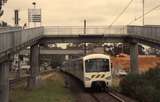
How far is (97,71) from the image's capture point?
44.1 m

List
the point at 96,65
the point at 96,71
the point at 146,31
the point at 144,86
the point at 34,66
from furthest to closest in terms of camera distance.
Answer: the point at 34,66 < the point at 146,31 < the point at 96,65 < the point at 96,71 < the point at 144,86

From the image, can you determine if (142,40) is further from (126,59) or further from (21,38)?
(126,59)

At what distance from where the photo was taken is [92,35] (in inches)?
2467

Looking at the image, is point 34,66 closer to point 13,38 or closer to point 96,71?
point 96,71

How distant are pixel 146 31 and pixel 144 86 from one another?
54.4ft

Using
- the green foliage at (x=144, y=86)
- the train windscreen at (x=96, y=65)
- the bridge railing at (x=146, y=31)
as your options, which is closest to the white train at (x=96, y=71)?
the train windscreen at (x=96, y=65)

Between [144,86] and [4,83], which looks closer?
[4,83]

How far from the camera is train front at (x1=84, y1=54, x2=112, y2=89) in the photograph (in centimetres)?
4369

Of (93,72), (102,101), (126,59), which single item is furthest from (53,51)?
(102,101)

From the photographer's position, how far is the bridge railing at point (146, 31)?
150 feet

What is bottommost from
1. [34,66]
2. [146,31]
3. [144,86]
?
[34,66]

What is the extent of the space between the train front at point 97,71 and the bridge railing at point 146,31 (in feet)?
15.9

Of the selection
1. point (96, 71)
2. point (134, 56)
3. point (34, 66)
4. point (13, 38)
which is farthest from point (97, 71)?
point (134, 56)

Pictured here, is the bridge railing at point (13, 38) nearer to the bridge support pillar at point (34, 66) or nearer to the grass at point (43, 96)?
the grass at point (43, 96)
